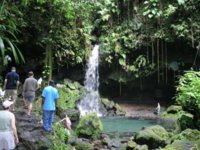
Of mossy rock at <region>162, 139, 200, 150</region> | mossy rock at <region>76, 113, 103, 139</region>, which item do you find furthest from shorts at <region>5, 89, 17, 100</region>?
mossy rock at <region>162, 139, 200, 150</region>

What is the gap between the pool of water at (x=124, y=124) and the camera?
591 inches

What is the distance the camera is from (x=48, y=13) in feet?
58.2

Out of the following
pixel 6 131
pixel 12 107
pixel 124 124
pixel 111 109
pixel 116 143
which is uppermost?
pixel 12 107

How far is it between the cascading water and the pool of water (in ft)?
8.22

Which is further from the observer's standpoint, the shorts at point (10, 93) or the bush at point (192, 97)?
the shorts at point (10, 93)

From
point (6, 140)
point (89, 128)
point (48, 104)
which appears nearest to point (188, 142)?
point (48, 104)

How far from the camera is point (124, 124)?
16.6 metres

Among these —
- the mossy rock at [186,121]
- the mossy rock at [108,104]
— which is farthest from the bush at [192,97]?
the mossy rock at [108,104]

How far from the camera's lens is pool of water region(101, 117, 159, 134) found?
49.2 ft

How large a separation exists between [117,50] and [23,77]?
572 cm

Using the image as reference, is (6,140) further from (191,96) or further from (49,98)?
(191,96)

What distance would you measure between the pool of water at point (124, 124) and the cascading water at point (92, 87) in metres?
2.51

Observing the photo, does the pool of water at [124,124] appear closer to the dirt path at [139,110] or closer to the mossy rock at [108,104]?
the dirt path at [139,110]

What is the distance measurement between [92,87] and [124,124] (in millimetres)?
5866
